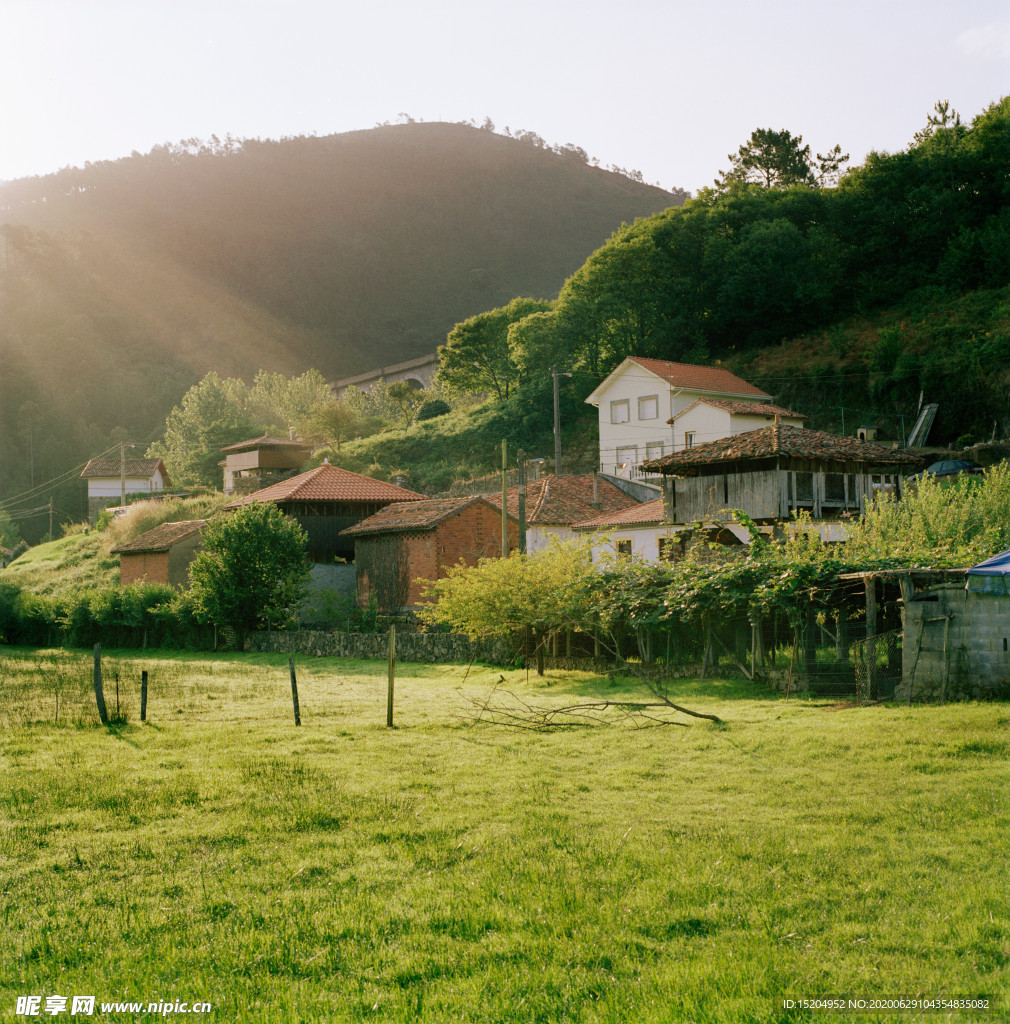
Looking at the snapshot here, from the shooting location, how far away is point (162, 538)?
154 ft

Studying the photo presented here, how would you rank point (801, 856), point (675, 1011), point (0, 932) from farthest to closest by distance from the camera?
1. point (801, 856)
2. point (0, 932)
3. point (675, 1011)

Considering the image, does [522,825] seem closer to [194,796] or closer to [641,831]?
[641,831]

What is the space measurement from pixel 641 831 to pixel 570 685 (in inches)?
516

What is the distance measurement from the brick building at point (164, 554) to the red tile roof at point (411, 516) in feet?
28.4

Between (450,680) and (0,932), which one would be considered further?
(450,680)

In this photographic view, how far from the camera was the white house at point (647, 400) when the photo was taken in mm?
48531

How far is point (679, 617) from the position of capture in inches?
797

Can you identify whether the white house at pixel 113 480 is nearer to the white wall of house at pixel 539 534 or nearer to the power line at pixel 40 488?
the power line at pixel 40 488

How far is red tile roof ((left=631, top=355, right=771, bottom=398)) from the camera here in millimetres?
48509

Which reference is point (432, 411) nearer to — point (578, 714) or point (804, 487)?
point (804, 487)

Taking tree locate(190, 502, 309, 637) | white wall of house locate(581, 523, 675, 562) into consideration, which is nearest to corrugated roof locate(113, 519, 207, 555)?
tree locate(190, 502, 309, 637)

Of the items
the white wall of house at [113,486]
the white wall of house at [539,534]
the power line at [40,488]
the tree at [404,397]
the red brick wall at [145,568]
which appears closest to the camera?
the white wall of house at [539,534]

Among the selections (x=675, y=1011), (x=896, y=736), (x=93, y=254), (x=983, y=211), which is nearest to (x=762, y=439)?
(x=896, y=736)

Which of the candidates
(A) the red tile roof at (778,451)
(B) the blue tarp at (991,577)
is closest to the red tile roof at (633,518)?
(A) the red tile roof at (778,451)
